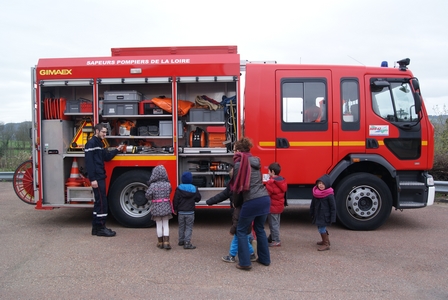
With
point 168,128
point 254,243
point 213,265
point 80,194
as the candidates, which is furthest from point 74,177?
point 254,243

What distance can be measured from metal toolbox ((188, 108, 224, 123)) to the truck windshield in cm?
287

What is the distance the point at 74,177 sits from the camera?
7426 millimetres

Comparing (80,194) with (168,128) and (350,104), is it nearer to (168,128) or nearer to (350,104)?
(168,128)

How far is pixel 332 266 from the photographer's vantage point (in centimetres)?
518

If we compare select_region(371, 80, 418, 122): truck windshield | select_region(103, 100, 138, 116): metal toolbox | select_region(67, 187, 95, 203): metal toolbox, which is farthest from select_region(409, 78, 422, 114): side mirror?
select_region(67, 187, 95, 203): metal toolbox

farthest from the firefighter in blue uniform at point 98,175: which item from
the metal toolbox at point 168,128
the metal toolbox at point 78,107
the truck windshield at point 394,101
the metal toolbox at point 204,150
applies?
the truck windshield at point 394,101

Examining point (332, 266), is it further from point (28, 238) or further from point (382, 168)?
point (28, 238)

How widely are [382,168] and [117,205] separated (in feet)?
16.4

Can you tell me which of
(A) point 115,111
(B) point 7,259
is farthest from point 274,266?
(A) point 115,111

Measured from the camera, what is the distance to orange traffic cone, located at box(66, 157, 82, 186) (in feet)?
24.1

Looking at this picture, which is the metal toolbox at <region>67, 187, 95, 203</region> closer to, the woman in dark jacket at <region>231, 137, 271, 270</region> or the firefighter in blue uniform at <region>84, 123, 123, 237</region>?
the firefighter in blue uniform at <region>84, 123, 123, 237</region>

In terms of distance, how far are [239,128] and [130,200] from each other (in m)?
2.49

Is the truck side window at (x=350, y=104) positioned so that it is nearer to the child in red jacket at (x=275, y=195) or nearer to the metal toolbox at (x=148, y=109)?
the child in red jacket at (x=275, y=195)

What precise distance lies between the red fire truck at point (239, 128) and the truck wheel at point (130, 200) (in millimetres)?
19
